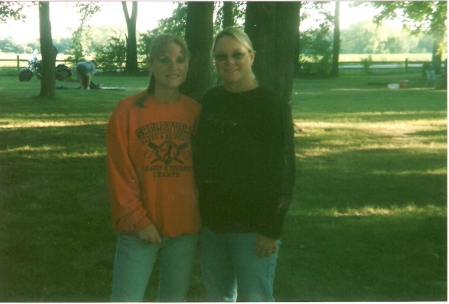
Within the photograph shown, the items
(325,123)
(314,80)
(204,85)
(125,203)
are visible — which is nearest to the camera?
(125,203)

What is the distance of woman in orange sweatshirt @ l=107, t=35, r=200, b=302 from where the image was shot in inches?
92.2

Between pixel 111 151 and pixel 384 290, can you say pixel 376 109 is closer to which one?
pixel 384 290

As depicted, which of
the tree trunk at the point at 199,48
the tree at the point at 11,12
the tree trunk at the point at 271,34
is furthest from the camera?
the tree trunk at the point at 199,48

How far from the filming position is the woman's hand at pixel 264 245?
7.77 feet

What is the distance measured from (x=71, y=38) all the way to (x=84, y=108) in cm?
641

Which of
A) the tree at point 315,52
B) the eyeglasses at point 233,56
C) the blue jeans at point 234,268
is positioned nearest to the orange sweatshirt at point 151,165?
the blue jeans at point 234,268

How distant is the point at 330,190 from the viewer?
652 cm

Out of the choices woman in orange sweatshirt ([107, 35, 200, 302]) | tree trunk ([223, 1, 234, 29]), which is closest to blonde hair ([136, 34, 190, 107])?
woman in orange sweatshirt ([107, 35, 200, 302])

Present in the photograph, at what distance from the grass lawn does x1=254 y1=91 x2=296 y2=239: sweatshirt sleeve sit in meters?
1.35

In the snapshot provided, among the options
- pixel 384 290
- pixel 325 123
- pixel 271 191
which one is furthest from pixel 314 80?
pixel 271 191

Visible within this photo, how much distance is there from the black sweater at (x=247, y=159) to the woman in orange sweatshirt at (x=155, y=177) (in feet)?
0.32

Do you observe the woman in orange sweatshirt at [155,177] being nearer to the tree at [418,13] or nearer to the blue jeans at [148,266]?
the blue jeans at [148,266]

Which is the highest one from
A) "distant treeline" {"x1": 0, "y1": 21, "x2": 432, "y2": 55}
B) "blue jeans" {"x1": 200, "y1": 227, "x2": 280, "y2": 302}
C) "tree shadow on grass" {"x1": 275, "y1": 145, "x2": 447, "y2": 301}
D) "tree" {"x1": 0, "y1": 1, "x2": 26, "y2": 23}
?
"tree" {"x1": 0, "y1": 1, "x2": 26, "y2": 23}

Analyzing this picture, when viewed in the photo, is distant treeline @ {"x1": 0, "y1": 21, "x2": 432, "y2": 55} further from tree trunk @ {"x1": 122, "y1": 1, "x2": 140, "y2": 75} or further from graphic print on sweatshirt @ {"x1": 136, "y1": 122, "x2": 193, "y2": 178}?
graphic print on sweatshirt @ {"x1": 136, "y1": 122, "x2": 193, "y2": 178}
